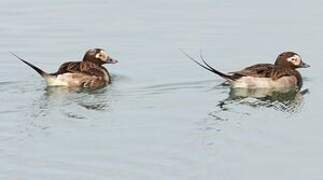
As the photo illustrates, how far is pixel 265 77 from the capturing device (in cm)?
1432

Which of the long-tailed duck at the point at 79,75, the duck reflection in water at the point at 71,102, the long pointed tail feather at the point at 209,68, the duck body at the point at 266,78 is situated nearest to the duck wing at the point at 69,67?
the long-tailed duck at the point at 79,75

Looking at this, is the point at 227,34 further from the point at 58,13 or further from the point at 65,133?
the point at 65,133

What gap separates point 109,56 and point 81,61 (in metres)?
0.53

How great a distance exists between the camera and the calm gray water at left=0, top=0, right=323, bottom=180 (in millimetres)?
10469

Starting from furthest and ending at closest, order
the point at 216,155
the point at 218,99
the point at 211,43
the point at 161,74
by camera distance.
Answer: the point at 211,43, the point at 161,74, the point at 218,99, the point at 216,155

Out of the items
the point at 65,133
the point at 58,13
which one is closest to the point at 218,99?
the point at 65,133

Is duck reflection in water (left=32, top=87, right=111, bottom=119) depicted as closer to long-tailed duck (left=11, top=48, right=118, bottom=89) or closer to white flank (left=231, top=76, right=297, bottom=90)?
long-tailed duck (left=11, top=48, right=118, bottom=89)

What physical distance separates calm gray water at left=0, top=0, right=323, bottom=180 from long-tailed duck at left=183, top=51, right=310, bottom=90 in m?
0.16

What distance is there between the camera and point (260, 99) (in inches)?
537

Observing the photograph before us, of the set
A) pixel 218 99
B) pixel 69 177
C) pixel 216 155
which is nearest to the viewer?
pixel 69 177

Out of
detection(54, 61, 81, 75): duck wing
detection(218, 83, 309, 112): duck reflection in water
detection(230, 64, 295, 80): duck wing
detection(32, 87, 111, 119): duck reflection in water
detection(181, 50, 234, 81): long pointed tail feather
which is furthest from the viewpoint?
detection(230, 64, 295, 80): duck wing

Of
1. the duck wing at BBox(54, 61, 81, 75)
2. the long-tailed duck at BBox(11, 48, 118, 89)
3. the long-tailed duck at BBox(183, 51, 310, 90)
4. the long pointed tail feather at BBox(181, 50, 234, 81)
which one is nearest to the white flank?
the long-tailed duck at BBox(183, 51, 310, 90)

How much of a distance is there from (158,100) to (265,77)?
1722 mm

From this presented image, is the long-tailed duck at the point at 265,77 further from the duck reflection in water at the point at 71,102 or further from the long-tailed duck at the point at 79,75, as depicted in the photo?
the duck reflection in water at the point at 71,102
